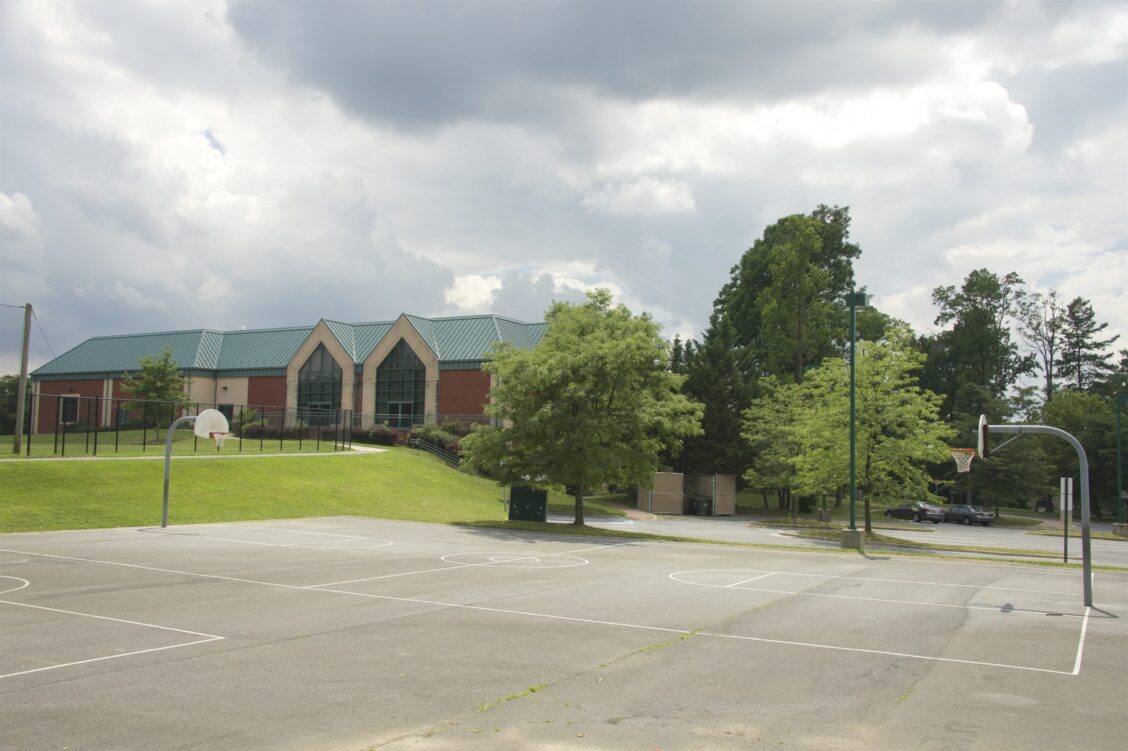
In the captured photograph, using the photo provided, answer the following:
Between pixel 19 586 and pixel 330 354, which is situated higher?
pixel 330 354

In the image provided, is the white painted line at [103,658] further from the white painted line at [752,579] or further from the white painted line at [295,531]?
the white painted line at [295,531]

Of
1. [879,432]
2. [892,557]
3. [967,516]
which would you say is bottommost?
[967,516]

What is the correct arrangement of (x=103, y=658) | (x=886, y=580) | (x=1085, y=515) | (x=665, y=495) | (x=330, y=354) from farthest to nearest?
1. (x=330, y=354)
2. (x=665, y=495)
3. (x=886, y=580)
4. (x=1085, y=515)
5. (x=103, y=658)

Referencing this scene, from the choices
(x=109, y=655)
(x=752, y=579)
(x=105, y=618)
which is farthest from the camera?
(x=752, y=579)

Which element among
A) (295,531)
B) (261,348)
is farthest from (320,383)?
(295,531)

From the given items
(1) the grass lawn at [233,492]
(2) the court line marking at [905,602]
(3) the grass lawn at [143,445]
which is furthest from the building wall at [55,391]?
(2) the court line marking at [905,602]

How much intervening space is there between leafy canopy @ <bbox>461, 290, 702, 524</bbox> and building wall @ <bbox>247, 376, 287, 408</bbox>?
4185 cm

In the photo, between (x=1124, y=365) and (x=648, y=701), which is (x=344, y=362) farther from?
(x=1124, y=365)

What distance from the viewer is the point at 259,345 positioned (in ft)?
251

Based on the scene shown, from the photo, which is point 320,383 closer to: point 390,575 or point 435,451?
point 435,451

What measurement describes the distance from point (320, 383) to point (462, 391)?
1395 cm

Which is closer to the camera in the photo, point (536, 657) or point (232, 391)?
point (536, 657)

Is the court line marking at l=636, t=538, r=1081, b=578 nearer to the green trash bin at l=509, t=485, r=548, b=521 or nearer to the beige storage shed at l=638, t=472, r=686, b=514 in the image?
the green trash bin at l=509, t=485, r=548, b=521

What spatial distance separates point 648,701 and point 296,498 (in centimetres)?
3056
